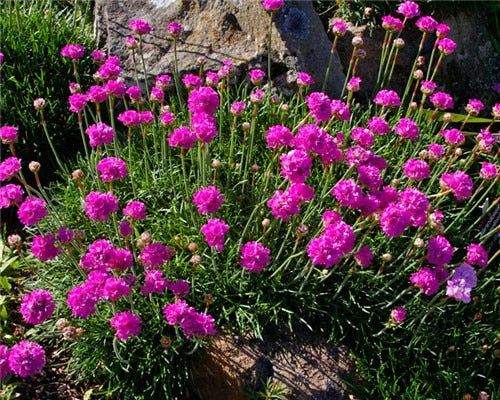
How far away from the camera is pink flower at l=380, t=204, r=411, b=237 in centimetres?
259

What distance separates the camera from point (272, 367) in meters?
3.09

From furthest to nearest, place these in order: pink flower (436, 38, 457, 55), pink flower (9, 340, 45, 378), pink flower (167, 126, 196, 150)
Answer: pink flower (436, 38, 457, 55) < pink flower (167, 126, 196, 150) < pink flower (9, 340, 45, 378)

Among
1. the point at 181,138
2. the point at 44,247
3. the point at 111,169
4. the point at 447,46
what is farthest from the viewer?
the point at 447,46

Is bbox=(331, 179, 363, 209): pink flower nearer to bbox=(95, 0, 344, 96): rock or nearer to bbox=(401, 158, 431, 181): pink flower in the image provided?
bbox=(401, 158, 431, 181): pink flower

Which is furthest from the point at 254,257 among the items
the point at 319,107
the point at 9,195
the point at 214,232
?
the point at 9,195

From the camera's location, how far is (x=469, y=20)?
4.98 m

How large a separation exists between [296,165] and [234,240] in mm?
875

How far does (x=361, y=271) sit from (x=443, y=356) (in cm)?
58

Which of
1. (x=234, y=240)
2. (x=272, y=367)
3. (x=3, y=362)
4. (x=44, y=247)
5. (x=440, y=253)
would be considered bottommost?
(x=272, y=367)

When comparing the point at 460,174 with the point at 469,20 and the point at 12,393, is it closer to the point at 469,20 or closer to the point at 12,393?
the point at 12,393

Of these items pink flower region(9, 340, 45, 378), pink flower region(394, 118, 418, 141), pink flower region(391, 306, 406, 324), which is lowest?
pink flower region(391, 306, 406, 324)

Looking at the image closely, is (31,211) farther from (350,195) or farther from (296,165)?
(350,195)

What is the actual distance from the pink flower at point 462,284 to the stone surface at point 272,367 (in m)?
0.66

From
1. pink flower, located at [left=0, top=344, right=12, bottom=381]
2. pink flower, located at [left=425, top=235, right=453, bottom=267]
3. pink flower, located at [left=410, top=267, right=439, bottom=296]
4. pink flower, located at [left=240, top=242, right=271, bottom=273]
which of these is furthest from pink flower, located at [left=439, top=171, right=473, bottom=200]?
pink flower, located at [left=0, top=344, right=12, bottom=381]
